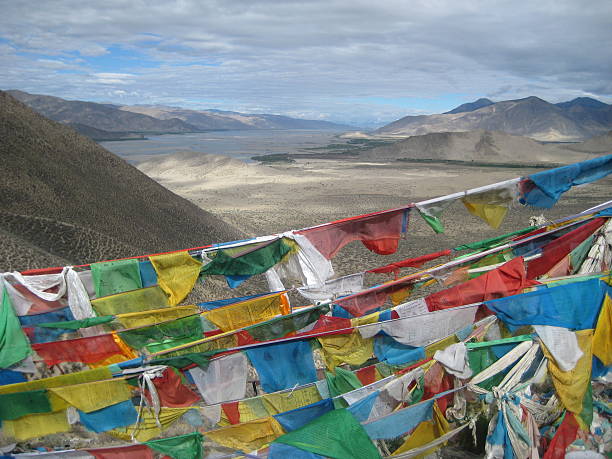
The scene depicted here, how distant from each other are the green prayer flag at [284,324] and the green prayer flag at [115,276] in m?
2.42

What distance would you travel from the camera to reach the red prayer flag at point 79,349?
6.45 meters

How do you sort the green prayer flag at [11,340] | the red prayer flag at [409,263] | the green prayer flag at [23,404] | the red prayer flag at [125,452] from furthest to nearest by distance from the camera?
the red prayer flag at [409,263]
the green prayer flag at [11,340]
the green prayer flag at [23,404]
the red prayer flag at [125,452]

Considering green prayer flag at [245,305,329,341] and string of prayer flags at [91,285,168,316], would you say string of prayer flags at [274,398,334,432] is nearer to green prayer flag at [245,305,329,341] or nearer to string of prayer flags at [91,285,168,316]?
green prayer flag at [245,305,329,341]

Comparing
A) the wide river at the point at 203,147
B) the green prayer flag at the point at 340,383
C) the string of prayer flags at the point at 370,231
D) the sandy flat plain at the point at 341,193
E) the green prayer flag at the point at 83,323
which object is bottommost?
the sandy flat plain at the point at 341,193

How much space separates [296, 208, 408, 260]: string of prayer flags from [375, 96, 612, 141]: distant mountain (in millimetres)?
111548

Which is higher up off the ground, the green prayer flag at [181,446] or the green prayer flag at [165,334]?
the green prayer flag at [165,334]

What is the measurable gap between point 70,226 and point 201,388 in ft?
28.5

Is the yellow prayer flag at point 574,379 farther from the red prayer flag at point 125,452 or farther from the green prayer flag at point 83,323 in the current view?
the green prayer flag at point 83,323

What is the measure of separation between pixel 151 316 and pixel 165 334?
469mm

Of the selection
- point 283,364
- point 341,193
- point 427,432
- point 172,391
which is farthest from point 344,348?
point 341,193

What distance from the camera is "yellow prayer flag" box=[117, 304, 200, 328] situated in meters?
7.12

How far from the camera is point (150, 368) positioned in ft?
16.7

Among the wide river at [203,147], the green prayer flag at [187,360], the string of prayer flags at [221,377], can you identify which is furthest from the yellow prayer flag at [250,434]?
the wide river at [203,147]

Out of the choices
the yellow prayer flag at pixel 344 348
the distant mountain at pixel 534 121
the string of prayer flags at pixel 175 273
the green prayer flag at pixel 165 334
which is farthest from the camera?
the distant mountain at pixel 534 121
